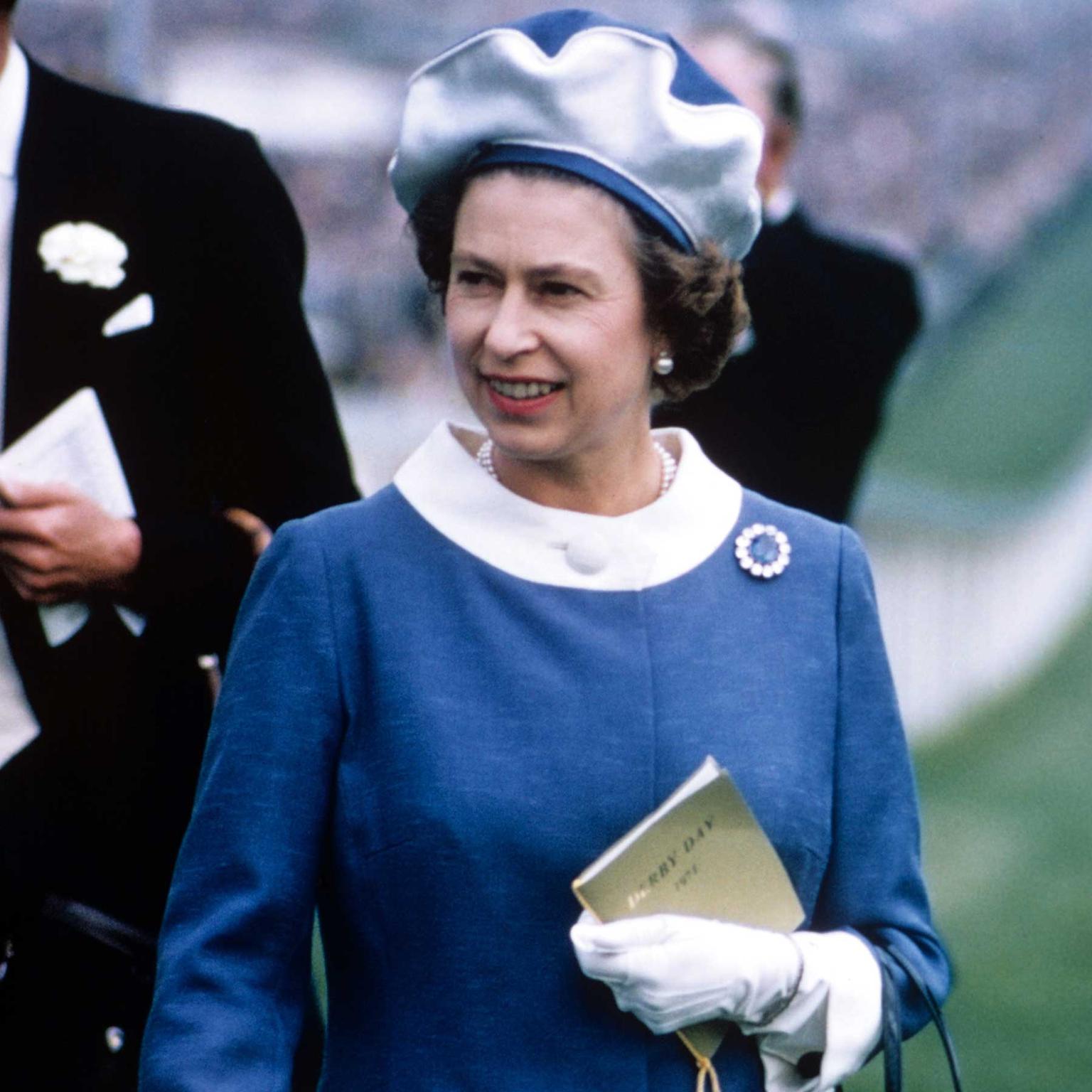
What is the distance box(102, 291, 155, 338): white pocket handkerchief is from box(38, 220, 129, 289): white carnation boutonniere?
0.03m

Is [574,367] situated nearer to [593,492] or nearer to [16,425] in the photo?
[593,492]

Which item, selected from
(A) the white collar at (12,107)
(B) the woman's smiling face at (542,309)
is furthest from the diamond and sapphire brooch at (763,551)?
(A) the white collar at (12,107)

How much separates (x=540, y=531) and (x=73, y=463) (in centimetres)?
65

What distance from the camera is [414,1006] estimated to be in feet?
7.36

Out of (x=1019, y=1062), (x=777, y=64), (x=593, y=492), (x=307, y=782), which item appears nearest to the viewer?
(x=307, y=782)

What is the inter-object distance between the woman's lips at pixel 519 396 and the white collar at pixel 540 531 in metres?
0.12

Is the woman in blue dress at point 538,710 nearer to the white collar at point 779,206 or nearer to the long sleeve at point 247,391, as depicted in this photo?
the long sleeve at point 247,391

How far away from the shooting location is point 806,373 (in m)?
4.53

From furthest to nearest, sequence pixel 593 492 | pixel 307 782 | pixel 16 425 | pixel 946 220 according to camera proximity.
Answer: pixel 946 220 < pixel 16 425 < pixel 593 492 < pixel 307 782

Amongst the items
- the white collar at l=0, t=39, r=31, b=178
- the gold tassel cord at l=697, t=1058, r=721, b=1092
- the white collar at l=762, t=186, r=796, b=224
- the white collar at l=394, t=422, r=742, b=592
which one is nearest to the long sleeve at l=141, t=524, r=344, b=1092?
the white collar at l=394, t=422, r=742, b=592

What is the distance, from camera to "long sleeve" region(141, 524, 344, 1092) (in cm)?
222

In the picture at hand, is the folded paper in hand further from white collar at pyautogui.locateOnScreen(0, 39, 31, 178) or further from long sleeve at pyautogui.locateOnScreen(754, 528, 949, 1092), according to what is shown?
long sleeve at pyautogui.locateOnScreen(754, 528, 949, 1092)

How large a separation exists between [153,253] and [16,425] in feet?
0.94

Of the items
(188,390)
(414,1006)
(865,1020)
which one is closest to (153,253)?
(188,390)
